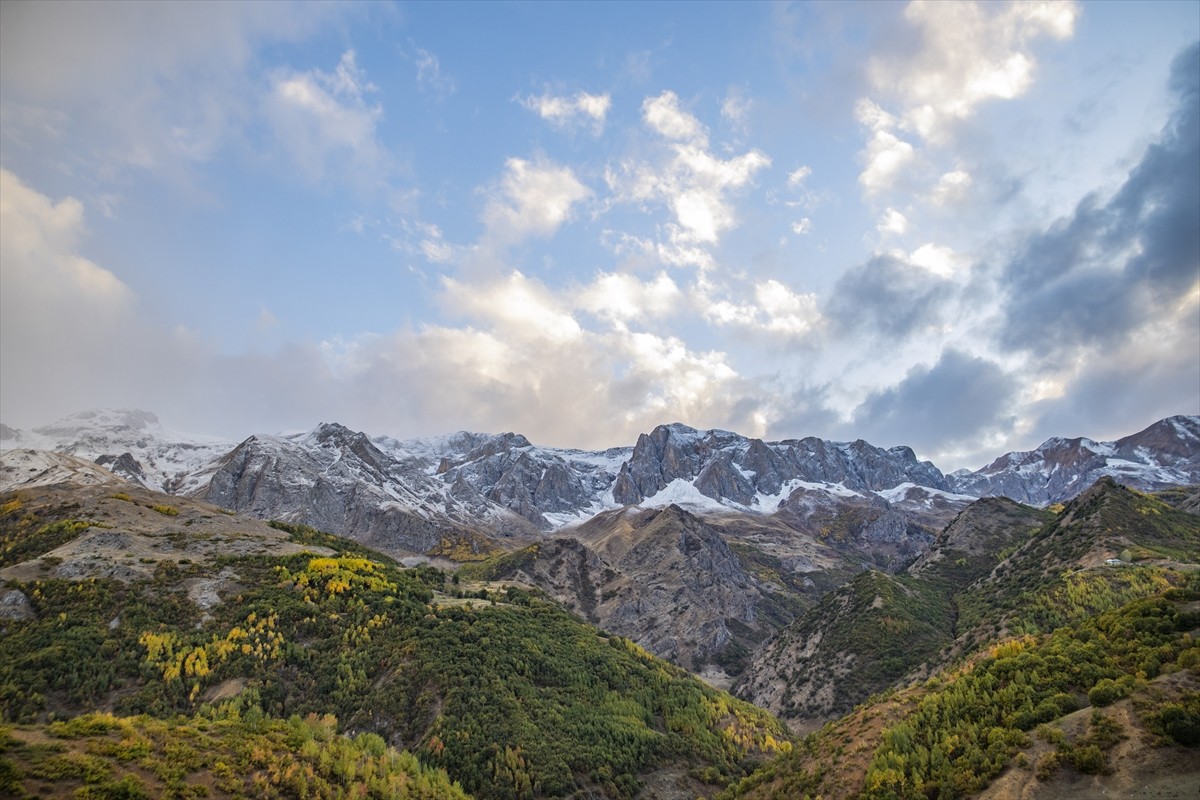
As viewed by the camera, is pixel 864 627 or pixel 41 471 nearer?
pixel 864 627

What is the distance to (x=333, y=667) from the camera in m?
47.2

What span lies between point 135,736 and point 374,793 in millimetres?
11923

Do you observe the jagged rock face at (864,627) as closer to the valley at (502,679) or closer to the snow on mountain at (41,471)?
the valley at (502,679)

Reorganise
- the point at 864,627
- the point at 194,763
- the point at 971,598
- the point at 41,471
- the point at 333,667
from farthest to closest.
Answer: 1. the point at 41,471
2. the point at 864,627
3. the point at 971,598
4. the point at 333,667
5. the point at 194,763

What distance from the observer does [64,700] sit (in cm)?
3816

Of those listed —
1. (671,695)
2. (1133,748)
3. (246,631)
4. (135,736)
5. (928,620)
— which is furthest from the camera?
(928,620)

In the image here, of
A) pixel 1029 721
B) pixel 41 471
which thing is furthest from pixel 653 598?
pixel 41 471

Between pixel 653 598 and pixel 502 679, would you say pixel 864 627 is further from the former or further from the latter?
pixel 653 598

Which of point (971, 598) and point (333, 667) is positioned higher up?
point (971, 598)

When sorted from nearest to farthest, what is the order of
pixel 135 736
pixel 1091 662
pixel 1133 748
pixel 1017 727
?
pixel 1133 748 < pixel 135 736 < pixel 1017 727 < pixel 1091 662

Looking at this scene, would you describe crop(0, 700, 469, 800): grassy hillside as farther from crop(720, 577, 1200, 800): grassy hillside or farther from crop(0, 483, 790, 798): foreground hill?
crop(720, 577, 1200, 800): grassy hillside

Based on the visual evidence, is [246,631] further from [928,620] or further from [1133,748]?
[928,620]

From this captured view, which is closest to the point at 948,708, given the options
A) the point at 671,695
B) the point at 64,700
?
the point at 671,695

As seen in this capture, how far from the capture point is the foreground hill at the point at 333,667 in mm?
39625
